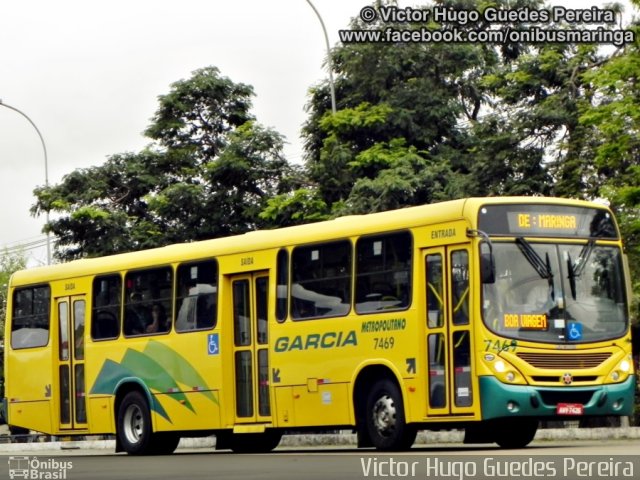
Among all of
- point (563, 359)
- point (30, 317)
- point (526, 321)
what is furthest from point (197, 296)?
point (563, 359)

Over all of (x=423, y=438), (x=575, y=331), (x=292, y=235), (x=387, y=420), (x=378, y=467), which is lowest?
(x=378, y=467)

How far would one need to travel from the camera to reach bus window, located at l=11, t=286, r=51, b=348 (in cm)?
2738

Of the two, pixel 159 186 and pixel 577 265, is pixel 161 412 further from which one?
pixel 159 186

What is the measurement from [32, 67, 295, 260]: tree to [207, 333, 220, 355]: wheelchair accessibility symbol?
21.0 m

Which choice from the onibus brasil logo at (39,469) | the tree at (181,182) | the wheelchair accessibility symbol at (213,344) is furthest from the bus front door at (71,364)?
the tree at (181,182)

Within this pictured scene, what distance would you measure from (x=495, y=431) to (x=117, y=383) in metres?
7.03

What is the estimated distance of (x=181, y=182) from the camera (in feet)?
158

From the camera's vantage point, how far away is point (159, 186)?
165 feet

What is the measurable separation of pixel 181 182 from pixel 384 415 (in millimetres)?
28592

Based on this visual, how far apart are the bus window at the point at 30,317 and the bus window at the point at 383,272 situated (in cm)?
814

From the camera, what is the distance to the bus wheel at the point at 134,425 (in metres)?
25.0

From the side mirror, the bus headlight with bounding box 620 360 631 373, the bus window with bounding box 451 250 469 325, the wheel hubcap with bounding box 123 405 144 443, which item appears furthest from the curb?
the side mirror

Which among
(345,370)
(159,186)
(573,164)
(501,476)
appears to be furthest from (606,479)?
(159,186)

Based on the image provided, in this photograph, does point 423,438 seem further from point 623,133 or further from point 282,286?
point 623,133
